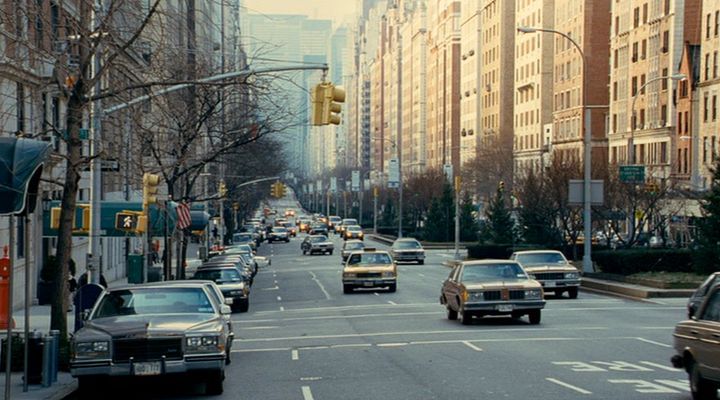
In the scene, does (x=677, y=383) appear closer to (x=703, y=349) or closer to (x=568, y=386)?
(x=568, y=386)

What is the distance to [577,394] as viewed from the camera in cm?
1642

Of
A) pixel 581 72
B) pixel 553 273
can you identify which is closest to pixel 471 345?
pixel 553 273

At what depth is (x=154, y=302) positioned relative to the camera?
18281 millimetres

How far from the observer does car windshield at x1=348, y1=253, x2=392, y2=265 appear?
45.7 meters

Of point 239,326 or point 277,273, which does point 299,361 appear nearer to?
point 239,326

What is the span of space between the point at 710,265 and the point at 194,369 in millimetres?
30447

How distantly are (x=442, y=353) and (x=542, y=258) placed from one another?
60.3ft

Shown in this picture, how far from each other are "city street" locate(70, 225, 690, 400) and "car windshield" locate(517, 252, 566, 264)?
5.13 ft

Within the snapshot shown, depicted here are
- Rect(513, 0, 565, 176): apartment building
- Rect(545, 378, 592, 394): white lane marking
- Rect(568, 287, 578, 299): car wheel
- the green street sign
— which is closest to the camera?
Rect(545, 378, 592, 394): white lane marking

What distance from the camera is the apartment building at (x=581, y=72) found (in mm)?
106062

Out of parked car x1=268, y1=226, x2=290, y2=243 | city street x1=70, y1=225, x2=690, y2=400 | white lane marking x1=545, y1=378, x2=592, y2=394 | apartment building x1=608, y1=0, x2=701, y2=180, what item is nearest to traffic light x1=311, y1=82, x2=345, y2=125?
city street x1=70, y1=225, x2=690, y2=400

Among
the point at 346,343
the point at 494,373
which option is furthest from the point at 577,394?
the point at 346,343

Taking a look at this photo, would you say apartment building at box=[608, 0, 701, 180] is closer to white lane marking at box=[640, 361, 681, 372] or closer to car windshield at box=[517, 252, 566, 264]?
car windshield at box=[517, 252, 566, 264]

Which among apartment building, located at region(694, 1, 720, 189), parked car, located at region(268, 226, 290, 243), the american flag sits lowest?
parked car, located at region(268, 226, 290, 243)
